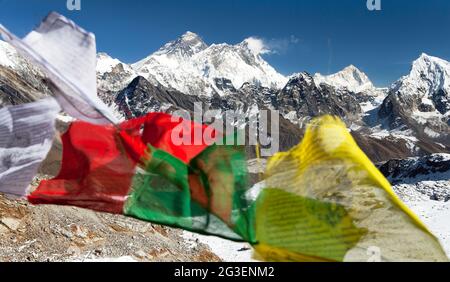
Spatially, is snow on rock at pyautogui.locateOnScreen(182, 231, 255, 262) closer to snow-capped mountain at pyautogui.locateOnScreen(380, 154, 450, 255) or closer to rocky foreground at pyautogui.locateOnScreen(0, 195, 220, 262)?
rocky foreground at pyautogui.locateOnScreen(0, 195, 220, 262)

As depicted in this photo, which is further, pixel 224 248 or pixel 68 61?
pixel 224 248

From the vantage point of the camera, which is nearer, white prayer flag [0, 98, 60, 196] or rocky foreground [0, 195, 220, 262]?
white prayer flag [0, 98, 60, 196]

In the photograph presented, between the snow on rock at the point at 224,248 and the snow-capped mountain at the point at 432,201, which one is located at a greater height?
the snow-capped mountain at the point at 432,201

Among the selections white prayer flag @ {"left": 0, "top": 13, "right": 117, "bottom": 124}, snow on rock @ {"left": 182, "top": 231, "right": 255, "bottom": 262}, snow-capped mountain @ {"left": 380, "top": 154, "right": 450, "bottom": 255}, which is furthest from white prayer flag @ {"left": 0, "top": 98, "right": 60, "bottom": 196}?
snow-capped mountain @ {"left": 380, "top": 154, "right": 450, "bottom": 255}

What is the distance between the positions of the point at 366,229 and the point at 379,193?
1.67ft

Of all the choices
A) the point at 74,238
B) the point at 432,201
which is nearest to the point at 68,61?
the point at 74,238

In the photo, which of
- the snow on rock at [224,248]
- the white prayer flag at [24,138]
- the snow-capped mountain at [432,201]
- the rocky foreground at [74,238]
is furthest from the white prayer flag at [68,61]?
the snow-capped mountain at [432,201]

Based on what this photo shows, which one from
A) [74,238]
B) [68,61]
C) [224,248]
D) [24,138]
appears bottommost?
[224,248]

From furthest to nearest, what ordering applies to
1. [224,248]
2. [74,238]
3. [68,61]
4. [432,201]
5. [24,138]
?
1. [432,201]
2. [224,248]
3. [74,238]
4. [24,138]
5. [68,61]

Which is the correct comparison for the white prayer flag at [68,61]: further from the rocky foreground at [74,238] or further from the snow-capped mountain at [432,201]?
the snow-capped mountain at [432,201]

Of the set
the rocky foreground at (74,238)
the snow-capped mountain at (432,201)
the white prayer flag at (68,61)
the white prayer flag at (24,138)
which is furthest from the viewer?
the snow-capped mountain at (432,201)

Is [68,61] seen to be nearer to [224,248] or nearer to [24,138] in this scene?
[24,138]
